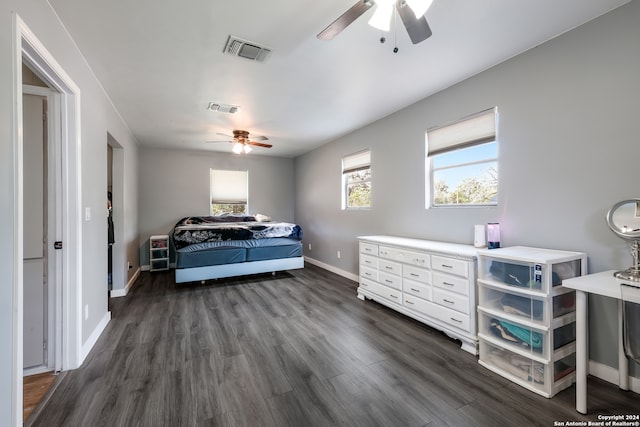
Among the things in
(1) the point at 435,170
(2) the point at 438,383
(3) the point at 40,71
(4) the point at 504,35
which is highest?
(4) the point at 504,35

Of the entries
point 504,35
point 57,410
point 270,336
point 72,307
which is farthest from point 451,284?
point 72,307

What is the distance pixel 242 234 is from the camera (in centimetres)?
452

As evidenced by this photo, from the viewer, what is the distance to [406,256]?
291 centimetres

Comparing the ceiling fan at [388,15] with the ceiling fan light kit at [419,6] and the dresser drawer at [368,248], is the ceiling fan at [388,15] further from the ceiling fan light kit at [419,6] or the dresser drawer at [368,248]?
the dresser drawer at [368,248]

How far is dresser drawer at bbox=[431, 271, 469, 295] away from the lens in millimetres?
2330

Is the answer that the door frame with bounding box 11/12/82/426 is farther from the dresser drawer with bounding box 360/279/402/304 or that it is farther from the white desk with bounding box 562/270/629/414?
the white desk with bounding box 562/270/629/414

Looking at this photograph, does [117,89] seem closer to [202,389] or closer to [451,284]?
Result: [202,389]

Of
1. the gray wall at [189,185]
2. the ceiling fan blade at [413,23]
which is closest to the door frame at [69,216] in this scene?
the ceiling fan blade at [413,23]

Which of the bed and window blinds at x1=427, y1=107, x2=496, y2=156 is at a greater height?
window blinds at x1=427, y1=107, x2=496, y2=156

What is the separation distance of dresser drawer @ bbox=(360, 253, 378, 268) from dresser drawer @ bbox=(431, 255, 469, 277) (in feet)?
2.88

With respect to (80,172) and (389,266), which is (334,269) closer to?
(389,266)

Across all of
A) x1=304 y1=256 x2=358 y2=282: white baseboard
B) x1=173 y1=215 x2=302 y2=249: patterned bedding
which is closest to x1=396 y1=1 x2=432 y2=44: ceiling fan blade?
x1=304 y1=256 x2=358 y2=282: white baseboard

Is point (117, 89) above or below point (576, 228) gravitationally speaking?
above

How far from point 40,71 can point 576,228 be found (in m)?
3.93
